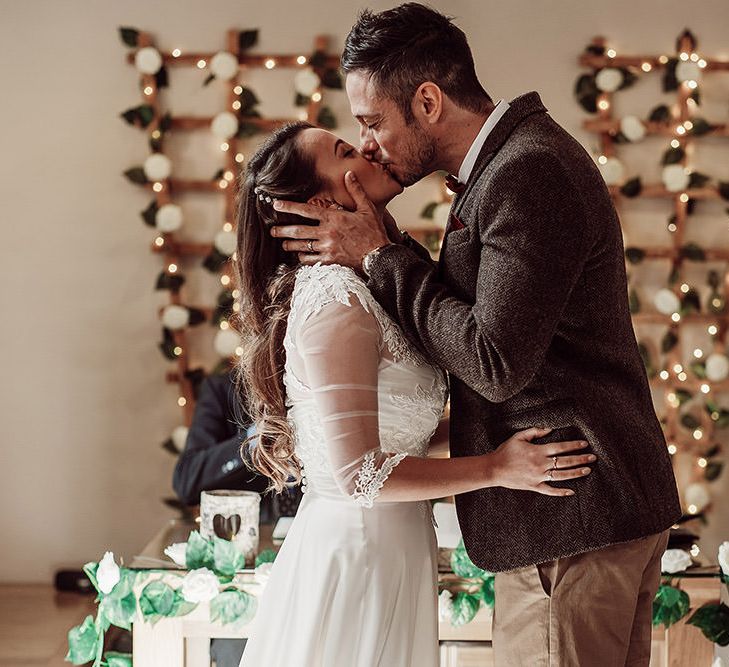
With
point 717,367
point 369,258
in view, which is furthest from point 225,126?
point 369,258

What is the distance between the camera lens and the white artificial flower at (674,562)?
1977mm

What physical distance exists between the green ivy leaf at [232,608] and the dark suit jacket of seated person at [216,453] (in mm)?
864

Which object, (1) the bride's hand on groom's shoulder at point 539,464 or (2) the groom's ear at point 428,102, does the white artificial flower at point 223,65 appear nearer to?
(2) the groom's ear at point 428,102

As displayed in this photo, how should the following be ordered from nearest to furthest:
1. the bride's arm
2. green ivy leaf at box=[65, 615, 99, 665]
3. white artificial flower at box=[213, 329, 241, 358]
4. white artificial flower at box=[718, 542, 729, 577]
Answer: the bride's arm → white artificial flower at box=[718, 542, 729, 577] → green ivy leaf at box=[65, 615, 99, 665] → white artificial flower at box=[213, 329, 241, 358]

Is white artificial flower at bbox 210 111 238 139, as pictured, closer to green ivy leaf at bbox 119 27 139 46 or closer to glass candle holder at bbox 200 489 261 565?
green ivy leaf at bbox 119 27 139 46

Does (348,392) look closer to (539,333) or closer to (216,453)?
(539,333)

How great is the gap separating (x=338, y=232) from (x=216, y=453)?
1642 mm

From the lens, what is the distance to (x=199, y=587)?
1.94 meters

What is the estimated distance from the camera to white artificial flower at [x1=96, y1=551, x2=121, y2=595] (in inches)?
76.7

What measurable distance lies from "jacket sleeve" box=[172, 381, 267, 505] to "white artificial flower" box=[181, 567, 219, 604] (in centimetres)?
88

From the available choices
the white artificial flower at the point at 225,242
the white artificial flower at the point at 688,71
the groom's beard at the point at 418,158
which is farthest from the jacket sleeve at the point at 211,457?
the white artificial flower at the point at 688,71

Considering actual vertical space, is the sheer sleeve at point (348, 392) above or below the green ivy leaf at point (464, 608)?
above

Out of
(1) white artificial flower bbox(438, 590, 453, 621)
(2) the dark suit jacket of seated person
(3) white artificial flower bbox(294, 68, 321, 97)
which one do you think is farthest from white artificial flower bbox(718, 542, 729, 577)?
(3) white artificial flower bbox(294, 68, 321, 97)

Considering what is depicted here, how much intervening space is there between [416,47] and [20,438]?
292 cm
